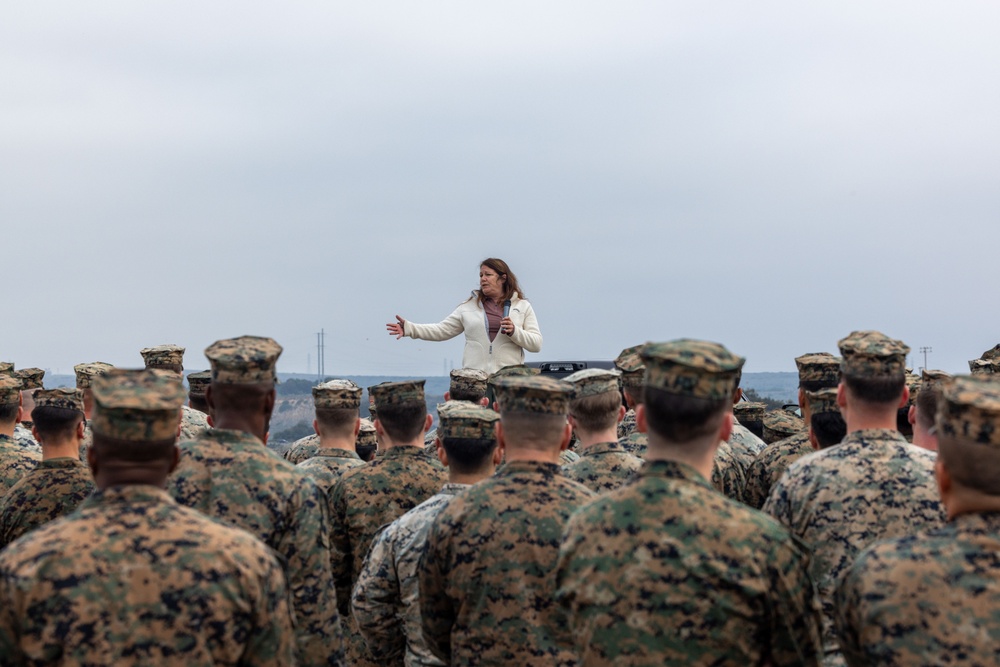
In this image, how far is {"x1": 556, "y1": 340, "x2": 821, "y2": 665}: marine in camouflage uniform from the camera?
3.95 metres

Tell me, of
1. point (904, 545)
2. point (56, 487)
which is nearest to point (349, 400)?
point (56, 487)

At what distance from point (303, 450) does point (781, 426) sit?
4.32m

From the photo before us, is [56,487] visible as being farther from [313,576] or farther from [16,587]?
[16,587]

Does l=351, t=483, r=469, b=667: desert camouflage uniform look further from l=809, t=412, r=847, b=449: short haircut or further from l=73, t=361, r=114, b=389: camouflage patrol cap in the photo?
l=73, t=361, r=114, b=389: camouflage patrol cap

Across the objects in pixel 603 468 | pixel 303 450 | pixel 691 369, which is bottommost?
pixel 303 450

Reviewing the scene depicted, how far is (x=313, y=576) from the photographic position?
5.00 m

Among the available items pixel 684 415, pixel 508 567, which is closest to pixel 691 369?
pixel 684 415

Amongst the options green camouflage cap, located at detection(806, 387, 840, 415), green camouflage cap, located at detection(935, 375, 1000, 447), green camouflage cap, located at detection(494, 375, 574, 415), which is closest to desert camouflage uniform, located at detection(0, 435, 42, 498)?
green camouflage cap, located at detection(494, 375, 574, 415)

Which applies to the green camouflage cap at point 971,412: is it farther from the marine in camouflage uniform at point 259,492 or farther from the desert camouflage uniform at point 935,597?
the marine in camouflage uniform at point 259,492

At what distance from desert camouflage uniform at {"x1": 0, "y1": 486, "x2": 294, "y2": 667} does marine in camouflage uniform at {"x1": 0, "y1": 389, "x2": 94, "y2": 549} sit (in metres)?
3.25

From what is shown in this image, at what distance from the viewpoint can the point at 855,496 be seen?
5367mm

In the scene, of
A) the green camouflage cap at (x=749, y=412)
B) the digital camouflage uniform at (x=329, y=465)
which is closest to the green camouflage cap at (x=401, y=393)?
the digital camouflage uniform at (x=329, y=465)

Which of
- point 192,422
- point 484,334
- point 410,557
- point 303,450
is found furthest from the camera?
point 484,334

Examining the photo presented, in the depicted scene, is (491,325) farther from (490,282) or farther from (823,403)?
(823,403)
